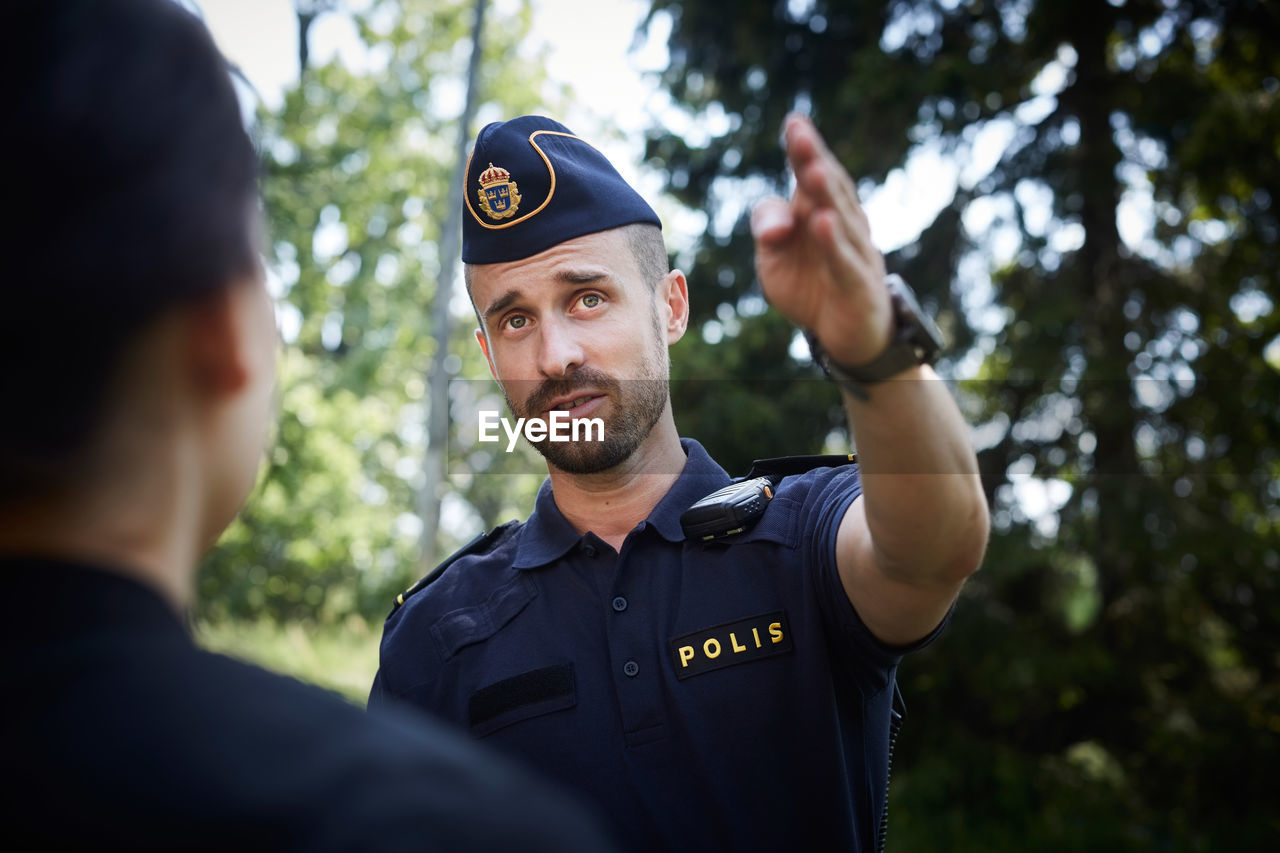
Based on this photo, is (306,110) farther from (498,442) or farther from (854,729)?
(854,729)

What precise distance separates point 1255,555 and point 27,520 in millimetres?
6619

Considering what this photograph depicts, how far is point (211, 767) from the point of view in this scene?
2.01 ft

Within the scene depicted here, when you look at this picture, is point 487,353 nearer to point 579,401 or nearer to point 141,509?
point 579,401

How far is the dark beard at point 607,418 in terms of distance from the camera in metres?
2.02

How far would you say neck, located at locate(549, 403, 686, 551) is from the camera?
210 cm

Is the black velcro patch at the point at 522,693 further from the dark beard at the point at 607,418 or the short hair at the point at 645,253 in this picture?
the short hair at the point at 645,253

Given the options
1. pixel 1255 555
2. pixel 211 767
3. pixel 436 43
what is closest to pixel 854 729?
pixel 211 767

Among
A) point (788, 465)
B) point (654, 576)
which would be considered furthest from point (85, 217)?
point (788, 465)

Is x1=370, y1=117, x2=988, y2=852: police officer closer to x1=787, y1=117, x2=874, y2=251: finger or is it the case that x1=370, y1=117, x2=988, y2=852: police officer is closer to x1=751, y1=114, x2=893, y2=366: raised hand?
x1=751, y1=114, x2=893, y2=366: raised hand

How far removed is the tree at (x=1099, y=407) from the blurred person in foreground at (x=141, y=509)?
5.74 m

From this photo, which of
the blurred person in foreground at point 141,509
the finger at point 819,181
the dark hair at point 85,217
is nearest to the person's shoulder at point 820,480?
the finger at point 819,181

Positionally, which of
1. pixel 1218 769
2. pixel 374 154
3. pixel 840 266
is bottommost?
pixel 1218 769

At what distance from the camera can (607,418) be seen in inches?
80.0

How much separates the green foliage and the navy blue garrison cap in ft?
38.4
